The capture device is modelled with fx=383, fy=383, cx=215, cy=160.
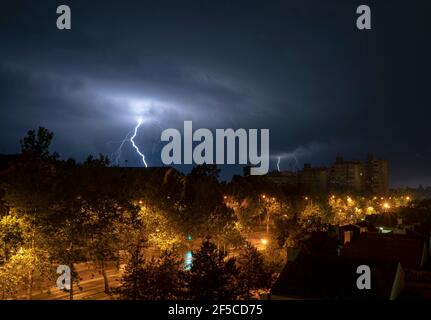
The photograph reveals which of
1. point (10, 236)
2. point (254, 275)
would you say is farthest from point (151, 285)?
point (254, 275)

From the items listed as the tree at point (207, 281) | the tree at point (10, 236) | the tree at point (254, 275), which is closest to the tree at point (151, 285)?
the tree at point (207, 281)

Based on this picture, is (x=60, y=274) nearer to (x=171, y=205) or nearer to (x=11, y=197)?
(x=11, y=197)

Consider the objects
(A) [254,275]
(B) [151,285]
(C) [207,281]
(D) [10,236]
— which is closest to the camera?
(C) [207,281]

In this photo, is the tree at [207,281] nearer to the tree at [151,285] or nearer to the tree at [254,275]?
the tree at [151,285]

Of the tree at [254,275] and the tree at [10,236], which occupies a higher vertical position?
the tree at [10,236]

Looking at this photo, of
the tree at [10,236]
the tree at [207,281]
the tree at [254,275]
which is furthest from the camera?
the tree at [254,275]

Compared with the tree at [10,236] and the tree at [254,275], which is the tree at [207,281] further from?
the tree at [10,236]

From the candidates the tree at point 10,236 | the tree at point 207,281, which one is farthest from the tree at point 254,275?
the tree at point 10,236

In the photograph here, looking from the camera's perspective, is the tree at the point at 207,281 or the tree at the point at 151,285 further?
the tree at the point at 151,285

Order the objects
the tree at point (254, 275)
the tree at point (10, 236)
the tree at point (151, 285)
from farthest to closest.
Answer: the tree at point (254, 275) < the tree at point (10, 236) < the tree at point (151, 285)

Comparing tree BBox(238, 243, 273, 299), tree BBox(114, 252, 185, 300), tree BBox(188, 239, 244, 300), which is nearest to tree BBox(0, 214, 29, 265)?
tree BBox(114, 252, 185, 300)

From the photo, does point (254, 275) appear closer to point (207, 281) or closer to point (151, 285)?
point (207, 281)

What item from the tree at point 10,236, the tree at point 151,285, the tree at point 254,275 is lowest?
the tree at point 254,275

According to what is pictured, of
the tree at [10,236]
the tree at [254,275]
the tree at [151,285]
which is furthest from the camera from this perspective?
the tree at [254,275]
